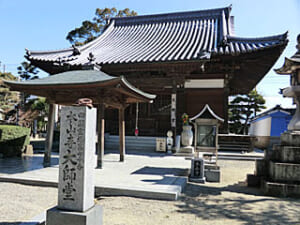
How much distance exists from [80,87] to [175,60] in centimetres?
586

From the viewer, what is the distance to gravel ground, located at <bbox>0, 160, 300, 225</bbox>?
3.85 meters

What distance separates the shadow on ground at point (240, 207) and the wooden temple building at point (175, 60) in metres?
6.55

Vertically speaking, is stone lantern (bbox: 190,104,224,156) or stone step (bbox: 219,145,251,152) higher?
stone lantern (bbox: 190,104,224,156)

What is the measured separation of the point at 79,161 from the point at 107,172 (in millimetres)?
3618

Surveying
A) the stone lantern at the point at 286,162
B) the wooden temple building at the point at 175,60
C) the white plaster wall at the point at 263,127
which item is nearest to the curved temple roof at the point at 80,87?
the stone lantern at the point at 286,162

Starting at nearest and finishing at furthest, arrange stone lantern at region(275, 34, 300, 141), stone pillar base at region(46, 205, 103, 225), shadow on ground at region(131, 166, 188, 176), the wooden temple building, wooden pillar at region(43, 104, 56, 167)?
stone pillar base at region(46, 205, 103, 225) < stone lantern at region(275, 34, 300, 141) < shadow on ground at region(131, 166, 188, 176) < wooden pillar at region(43, 104, 56, 167) < the wooden temple building

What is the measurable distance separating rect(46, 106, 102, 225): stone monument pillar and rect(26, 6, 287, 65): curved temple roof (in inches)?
334

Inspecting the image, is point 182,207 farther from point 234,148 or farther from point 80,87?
point 234,148

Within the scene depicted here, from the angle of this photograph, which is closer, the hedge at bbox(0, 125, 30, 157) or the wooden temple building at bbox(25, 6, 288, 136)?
the hedge at bbox(0, 125, 30, 157)

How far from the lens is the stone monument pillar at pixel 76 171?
317 cm

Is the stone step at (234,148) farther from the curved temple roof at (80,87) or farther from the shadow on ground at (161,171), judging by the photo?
the curved temple roof at (80,87)

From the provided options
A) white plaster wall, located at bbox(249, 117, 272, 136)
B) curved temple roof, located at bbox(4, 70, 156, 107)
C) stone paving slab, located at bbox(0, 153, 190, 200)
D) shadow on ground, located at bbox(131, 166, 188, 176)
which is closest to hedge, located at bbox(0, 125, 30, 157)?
stone paving slab, located at bbox(0, 153, 190, 200)

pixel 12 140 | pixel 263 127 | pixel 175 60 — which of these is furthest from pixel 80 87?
pixel 263 127

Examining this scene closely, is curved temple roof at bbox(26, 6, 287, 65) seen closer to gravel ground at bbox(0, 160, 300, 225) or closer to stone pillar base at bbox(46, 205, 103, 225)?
gravel ground at bbox(0, 160, 300, 225)
